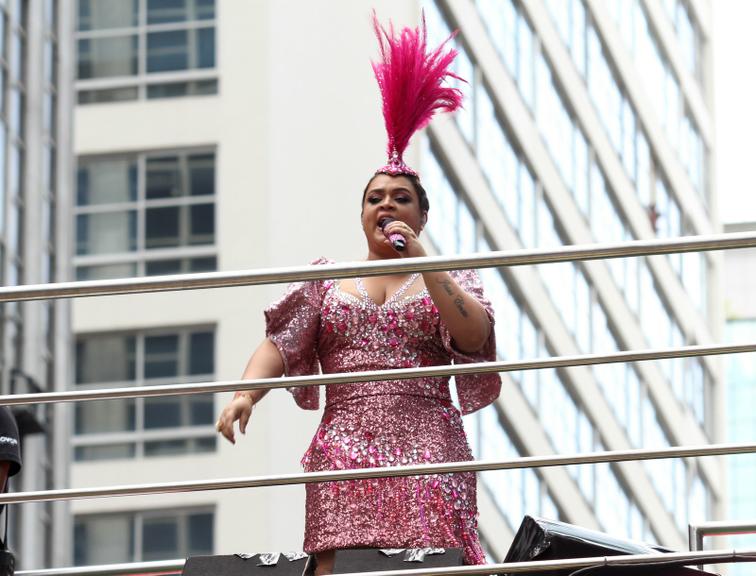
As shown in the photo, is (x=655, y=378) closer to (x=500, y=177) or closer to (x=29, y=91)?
(x=500, y=177)

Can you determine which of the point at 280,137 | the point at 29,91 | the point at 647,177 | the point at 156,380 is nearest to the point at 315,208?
the point at 280,137

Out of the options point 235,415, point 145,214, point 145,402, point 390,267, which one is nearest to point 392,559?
point 235,415

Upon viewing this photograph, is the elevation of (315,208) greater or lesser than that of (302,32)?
lesser

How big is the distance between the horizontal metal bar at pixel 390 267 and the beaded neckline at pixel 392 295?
777mm

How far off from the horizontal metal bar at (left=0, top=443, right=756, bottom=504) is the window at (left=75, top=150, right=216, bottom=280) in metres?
27.2

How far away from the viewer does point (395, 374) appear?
5859 mm

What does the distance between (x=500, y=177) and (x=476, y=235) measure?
133cm

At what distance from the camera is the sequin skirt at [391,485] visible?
6.46m

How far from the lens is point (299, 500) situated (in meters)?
31.8

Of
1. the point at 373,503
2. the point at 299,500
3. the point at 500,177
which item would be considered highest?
the point at 500,177

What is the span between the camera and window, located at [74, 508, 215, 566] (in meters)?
31.7

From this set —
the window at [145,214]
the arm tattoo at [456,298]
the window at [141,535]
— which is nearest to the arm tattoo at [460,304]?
the arm tattoo at [456,298]

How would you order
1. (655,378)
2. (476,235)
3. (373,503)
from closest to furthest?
(373,503) → (476,235) → (655,378)

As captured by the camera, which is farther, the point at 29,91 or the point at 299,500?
the point at 299,500
